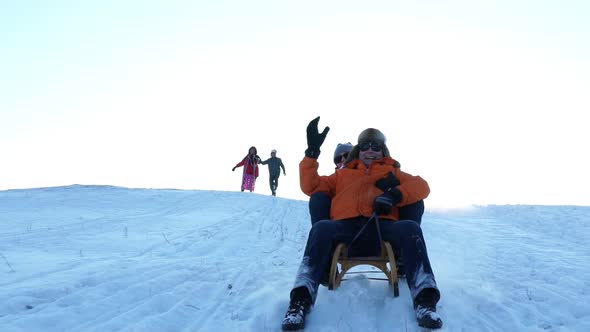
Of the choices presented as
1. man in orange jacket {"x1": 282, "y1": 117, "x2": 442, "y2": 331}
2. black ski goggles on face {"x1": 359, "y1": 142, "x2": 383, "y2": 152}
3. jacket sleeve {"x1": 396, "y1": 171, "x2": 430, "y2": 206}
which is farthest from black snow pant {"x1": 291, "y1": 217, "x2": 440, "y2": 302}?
black ski goggles on face {"x1": 359, "y1": 142, "x2": 383, "y2": 152}

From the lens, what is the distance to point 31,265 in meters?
5.10

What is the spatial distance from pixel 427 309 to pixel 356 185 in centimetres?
138

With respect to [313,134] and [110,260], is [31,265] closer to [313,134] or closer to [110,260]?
[110,260]

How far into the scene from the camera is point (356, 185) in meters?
4.33

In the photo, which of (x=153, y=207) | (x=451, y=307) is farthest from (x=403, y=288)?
(x=153, y=207)

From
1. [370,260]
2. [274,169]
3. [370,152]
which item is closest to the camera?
[370,260]

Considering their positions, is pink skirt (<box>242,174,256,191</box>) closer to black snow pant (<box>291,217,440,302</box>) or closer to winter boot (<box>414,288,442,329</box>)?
black snow pant (<box>291,217,440,302</box>)

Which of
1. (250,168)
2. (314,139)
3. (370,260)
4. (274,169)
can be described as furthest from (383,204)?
(250,168)

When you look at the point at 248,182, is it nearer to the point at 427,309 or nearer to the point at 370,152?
the point at 370,152

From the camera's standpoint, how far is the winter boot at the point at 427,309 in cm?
322

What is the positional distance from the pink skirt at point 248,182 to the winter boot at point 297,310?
58.2ft

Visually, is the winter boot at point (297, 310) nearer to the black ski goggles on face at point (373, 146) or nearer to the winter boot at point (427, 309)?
the winter boot at point (427, 309)

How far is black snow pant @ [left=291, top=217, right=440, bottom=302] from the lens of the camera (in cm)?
356

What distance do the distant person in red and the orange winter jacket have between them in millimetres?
16700
